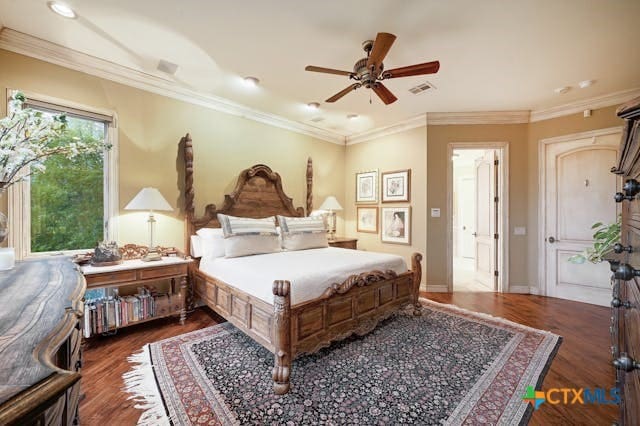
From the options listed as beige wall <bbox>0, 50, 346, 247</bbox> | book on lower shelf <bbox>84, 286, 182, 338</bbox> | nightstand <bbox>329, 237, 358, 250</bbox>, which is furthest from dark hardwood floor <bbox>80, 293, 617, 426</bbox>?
nightstand <bbox>329, 237, 358, 250</bbox>

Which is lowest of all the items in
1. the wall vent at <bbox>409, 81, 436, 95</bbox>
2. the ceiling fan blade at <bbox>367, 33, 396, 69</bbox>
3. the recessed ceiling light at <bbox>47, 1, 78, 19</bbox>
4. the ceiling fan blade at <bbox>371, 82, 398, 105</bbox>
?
the ceiling fan blade at <bbox>371, 82, 398, 105</bbox>

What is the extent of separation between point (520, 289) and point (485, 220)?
1.20 meters

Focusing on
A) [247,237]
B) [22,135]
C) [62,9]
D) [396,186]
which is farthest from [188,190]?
[396,186]

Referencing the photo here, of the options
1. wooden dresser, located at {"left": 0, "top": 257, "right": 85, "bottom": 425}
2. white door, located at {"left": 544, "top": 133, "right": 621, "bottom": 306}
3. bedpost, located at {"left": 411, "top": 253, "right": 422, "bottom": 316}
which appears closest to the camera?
wooden dresser, located at {"left": 0, "top": 257, "right": 85, "bottom": 425}

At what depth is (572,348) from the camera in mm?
2453

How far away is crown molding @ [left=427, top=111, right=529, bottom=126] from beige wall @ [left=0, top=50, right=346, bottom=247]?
8.17 feet

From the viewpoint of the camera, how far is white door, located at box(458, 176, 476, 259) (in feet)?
23.5

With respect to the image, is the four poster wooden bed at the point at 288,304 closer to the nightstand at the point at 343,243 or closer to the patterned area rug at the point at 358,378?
the patterned area rug at the point at 358,378

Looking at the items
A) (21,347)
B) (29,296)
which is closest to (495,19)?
(21,347)

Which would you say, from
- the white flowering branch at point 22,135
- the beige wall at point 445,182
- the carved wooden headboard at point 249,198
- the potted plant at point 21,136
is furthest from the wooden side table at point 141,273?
the beige wall at point 445,182

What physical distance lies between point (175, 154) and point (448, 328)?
3.83 meters

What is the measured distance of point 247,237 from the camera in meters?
3.23

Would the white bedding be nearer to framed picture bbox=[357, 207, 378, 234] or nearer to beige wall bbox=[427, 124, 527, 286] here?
beige wall bbox=[427, 124, 527, 286]

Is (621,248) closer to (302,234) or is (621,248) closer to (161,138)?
→ (302,234)
